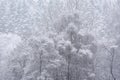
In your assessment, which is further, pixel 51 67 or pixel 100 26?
pixel 100 26

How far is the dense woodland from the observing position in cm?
1354

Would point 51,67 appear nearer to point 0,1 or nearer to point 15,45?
point 15,45

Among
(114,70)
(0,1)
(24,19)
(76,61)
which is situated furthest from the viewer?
(0,1)

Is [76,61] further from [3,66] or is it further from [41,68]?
[3,66]

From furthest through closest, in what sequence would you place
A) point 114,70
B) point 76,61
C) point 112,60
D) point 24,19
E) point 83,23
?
point 24,19 < point 114,70 < point 112,60 < point 83,23 < point 76,61

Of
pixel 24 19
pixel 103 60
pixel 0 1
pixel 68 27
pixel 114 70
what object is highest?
pixel 0 1

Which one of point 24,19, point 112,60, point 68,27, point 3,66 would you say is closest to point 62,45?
point 68,27

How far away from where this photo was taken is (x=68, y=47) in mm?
14000

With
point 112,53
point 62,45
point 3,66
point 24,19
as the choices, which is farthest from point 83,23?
point 24,19

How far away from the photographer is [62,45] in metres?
14.0

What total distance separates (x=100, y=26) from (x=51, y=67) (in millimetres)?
8496

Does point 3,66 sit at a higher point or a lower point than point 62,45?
lower

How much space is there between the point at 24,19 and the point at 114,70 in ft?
55.6

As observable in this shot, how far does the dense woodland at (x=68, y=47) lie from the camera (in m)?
13.5
